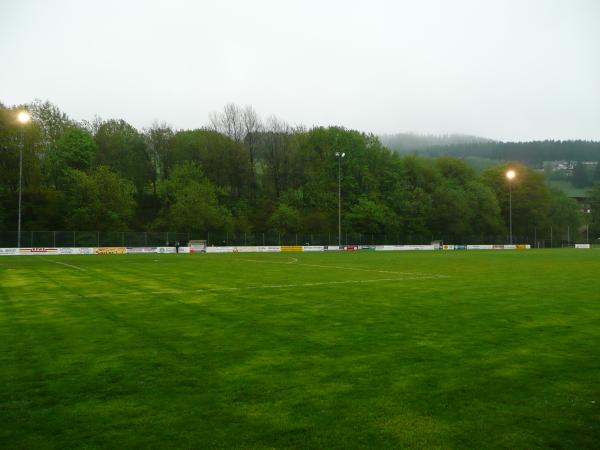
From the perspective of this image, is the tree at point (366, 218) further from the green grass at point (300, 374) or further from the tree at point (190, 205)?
the green grass at point (300, 374)

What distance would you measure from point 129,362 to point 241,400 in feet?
8.51

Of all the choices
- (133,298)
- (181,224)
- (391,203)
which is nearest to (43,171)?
(181,224)

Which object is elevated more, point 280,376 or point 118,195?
point 118,195

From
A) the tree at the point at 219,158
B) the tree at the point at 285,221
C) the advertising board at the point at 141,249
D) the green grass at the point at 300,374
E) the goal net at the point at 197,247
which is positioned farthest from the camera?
the tree at the point at 219,158

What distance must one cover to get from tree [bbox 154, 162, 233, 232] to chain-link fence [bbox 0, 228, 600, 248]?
3.51 meters

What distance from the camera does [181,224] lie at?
219 ft

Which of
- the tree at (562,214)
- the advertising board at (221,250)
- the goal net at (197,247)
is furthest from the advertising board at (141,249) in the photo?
the tree at (562,214)

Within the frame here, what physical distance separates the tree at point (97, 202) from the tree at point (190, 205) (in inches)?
245

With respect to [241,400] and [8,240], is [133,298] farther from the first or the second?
[8,240]

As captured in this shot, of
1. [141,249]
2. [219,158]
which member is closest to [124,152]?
[219,158]

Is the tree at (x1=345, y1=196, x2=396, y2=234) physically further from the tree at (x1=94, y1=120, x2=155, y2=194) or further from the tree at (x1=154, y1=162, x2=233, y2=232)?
the tree at (x1=94, y1=120, x2=155, y2=194)

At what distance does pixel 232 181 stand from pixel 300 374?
262ft

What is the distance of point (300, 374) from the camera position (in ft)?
22.0

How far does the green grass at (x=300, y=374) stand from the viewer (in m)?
4.72
